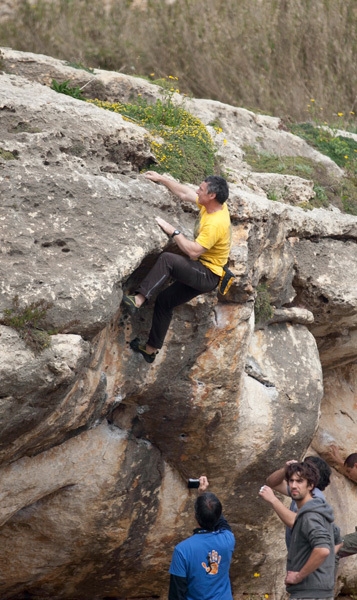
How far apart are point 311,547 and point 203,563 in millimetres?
863

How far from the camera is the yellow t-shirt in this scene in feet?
26.2

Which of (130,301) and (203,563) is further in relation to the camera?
(130,301)

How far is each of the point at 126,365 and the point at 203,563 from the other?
233 cm

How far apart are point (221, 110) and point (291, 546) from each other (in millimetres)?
8746

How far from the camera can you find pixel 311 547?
7.02m

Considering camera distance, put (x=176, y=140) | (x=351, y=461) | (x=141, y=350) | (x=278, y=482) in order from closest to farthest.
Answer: (x=278, y=482) < (x=141, y=350) < (x=351, y=461) < (x=176, y=140)

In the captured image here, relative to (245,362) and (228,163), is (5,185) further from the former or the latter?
(228,163)

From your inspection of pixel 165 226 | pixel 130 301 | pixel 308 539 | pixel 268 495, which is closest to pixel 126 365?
pixel 130 301

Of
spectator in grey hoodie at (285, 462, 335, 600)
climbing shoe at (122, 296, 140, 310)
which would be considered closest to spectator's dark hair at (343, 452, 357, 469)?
spectator in grey hoodie at (285, 462, 335, 600)

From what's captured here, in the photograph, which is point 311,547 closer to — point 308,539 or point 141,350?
point 308,539

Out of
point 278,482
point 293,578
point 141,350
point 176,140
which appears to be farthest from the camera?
point 176,140

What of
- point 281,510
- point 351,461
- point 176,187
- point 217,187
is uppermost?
point 217,187

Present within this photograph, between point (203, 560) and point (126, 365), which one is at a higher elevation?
point (203, 560)

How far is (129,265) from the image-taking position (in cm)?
768
